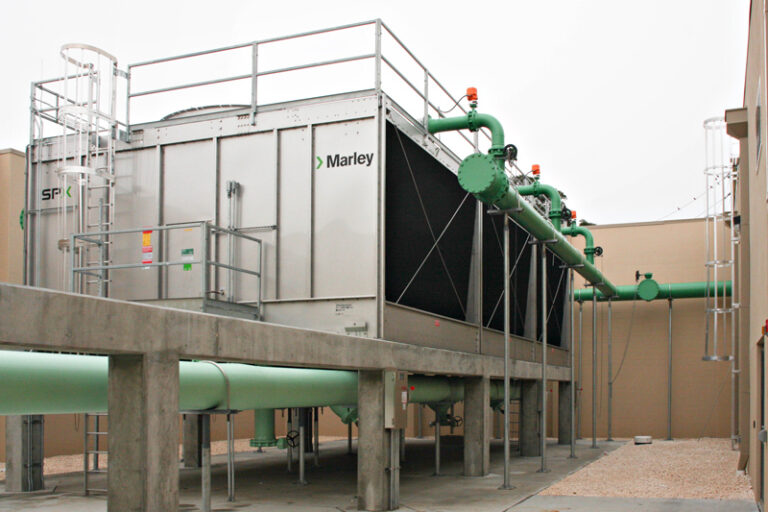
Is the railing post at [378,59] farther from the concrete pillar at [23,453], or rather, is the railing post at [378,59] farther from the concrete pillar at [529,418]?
the concrete pillar at [529,418]

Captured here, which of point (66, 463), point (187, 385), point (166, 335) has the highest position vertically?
point (166, 335)

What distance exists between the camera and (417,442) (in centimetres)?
2927

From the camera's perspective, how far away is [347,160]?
14.1 meters

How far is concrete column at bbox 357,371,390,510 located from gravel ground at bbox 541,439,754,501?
12.5 feet

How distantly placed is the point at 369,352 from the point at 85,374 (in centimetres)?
539

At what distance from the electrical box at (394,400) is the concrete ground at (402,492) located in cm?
148

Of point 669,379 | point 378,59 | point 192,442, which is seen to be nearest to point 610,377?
point 669,379

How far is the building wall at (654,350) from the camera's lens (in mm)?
28453

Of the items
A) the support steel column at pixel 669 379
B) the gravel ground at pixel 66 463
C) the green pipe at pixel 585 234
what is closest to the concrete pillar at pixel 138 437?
the gravel ground at pixel 66 463

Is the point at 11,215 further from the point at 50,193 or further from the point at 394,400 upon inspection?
the point at 394,400

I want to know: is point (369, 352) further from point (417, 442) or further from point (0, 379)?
point (417, 442)

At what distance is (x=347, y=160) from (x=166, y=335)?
694cm

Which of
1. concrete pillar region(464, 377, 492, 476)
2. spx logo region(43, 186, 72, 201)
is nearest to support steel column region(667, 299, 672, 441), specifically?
concrete pillar region(464, 377, 492, 476)

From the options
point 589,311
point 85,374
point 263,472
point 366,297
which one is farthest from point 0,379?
point 589,311
